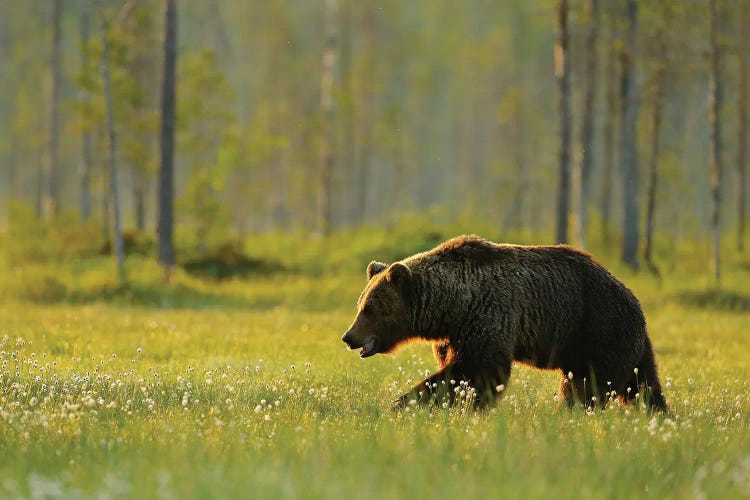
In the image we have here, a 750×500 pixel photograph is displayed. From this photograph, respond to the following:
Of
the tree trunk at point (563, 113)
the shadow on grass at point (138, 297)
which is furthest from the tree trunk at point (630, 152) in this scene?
the shadow on grass at point (138, 297)

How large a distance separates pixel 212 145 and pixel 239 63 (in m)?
46.4

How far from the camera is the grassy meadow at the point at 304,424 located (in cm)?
535

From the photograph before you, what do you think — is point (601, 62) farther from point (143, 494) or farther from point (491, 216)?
point (143, 494)

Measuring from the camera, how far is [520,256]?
29.8 ft

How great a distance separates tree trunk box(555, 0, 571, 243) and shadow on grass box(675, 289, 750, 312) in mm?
3476

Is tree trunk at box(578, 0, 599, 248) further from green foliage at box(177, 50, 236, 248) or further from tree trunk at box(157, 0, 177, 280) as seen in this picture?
tree trunk at box(157, 0, 177, 280)

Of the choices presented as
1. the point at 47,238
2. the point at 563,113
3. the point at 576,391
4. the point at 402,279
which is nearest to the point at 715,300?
the point at 563,113

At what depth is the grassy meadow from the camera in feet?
17.5

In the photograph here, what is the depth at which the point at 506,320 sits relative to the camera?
8.59 metres

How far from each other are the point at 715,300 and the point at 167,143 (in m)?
14.4

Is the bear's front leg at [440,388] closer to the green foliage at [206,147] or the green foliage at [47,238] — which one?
the green foliage at [206,147]

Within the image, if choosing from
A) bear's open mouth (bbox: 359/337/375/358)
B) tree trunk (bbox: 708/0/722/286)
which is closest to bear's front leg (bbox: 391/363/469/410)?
bear's open mouth (bbox: 359/337/375/358)

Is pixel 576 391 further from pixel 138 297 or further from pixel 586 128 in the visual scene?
pixel 586 128

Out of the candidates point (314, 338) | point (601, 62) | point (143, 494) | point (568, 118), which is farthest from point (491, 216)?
point (143, 494)
